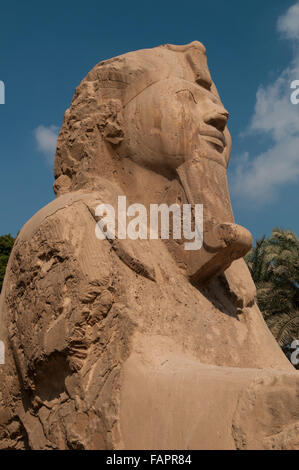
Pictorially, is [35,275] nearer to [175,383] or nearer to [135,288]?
[135,288]

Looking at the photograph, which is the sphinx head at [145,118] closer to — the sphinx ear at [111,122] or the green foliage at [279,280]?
the sphinx ear at [111,122]

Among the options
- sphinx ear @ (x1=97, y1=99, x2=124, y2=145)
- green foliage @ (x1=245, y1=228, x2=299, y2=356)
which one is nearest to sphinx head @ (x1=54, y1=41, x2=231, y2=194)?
sphinx ear @ (x1=97, y1=99, x2=124, y2=145)

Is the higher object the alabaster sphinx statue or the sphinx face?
the sphinx face

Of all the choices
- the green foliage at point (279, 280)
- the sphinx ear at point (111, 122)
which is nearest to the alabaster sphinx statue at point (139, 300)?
the sphinx ear at point (111, 122)

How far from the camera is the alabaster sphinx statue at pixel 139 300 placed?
8.75ft

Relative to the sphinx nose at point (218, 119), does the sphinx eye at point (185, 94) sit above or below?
above

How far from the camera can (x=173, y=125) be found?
12.2ft

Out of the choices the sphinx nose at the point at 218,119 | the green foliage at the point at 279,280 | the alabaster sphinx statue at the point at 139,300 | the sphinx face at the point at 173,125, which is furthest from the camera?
the green foliage at the point at 279,280

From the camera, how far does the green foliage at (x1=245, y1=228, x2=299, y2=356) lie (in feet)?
39.0

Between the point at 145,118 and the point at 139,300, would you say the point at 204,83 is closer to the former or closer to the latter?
the point at 145,118

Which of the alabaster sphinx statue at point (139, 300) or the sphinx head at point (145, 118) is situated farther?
the sphinx head at point (145, 118)

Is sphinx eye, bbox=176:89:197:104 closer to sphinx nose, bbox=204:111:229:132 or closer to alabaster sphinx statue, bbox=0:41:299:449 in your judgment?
alabaster sphinx statue, bbox=0:41:299:449

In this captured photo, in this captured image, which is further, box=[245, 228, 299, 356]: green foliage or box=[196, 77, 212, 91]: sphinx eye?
box=[245, 228, 299, 356]: green foliage

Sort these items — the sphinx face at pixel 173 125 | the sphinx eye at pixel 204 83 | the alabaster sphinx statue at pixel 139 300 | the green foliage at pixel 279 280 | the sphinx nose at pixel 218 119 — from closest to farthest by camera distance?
the alabaster sphinx statue at pixel 139 300, the sphinx face at pixel 173 125, the sphinx nose at pixel 218 119, the sphinx eye at pixel 204 83, the green foliage at pixel 279 280
